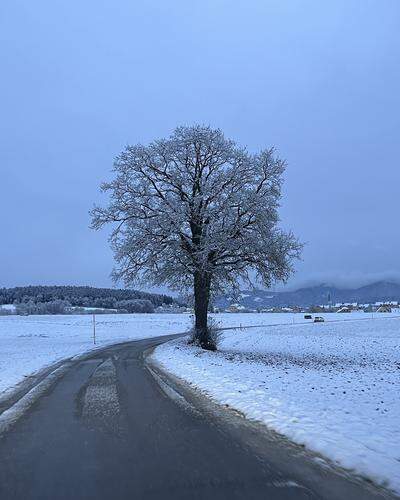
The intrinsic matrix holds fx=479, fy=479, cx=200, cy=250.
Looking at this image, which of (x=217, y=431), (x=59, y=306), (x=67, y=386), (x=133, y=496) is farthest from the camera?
(x=59, y=306)

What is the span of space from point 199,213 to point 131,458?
64.6ft

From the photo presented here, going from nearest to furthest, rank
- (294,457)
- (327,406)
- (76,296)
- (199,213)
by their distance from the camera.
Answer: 1. (294,457)
2. (327,406)
3. (199,213)
4. (76,296)

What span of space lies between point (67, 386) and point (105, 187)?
49.6 ft

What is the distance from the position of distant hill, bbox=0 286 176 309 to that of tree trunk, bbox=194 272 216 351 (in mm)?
118383

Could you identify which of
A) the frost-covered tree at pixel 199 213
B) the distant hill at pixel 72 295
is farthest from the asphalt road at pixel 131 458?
the distant hill at pixel 72 295

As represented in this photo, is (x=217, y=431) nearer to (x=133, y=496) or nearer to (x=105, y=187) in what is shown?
(x=133, y=496)

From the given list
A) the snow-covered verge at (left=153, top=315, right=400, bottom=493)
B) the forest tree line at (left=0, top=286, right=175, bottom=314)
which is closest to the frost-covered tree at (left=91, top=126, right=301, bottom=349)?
the snow-covered verge at (left=153, top=315, right=400, bottom=493)

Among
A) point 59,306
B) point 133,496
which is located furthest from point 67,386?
point 59,306

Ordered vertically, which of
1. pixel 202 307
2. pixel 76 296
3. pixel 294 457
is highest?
pixel 76 296

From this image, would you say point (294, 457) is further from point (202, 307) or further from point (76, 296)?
point (76, 296)

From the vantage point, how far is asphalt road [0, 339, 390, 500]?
530 centimetres

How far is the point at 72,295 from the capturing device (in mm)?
156000

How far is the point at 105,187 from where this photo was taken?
88.0ft

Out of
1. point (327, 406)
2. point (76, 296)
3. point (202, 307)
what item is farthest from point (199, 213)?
point (76, 296)
